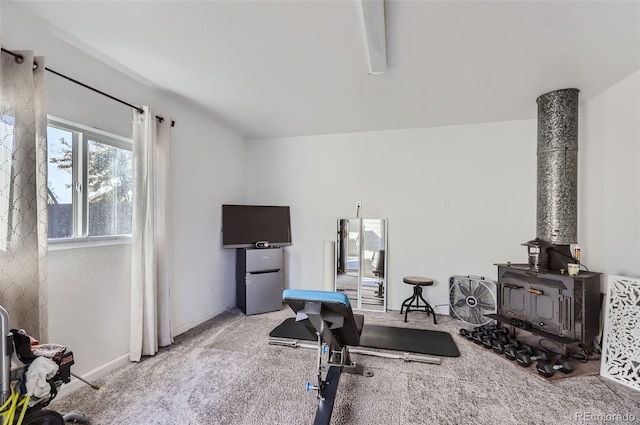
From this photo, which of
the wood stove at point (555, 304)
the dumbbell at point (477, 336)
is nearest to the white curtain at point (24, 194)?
the dumbbell at point (477, 336)

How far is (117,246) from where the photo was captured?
247 centimetres

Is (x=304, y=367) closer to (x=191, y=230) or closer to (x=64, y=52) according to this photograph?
(x=191, y=230)

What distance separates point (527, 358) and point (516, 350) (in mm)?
180

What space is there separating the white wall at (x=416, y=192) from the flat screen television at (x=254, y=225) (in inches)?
9.4

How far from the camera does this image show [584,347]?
2.62 meters

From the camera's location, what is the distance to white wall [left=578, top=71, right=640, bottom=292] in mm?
2441

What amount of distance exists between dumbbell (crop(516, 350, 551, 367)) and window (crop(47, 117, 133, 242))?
373 cm

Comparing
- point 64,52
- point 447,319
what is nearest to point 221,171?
point 64,52

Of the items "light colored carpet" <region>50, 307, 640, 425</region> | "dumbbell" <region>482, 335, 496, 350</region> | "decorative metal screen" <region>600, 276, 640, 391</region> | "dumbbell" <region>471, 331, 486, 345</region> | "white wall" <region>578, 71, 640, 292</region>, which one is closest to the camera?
"light colored carpet" <region>50, 307, 640, 425</region>

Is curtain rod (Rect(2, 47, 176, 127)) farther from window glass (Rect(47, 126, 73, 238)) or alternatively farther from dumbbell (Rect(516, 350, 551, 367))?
dumbbell (Rect(516, 350, 551, 367))

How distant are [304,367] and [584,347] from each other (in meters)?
2.61

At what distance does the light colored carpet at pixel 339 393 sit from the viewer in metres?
1.86

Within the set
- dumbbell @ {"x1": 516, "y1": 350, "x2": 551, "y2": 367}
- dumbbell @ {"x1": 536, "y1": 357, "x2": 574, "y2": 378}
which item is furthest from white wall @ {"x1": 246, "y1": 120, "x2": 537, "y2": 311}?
dumbbell @ {"x1": 536, "y1": 357, "x2": 574, "y2": 378}

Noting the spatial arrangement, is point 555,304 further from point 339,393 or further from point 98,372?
point 98,372
